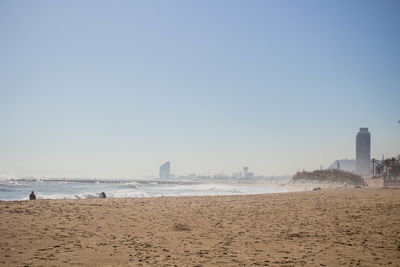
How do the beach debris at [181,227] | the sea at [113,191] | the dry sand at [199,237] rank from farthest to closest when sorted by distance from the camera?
the sea at [113,191], the beach debris at [181,227], the dry sand at [199,237]

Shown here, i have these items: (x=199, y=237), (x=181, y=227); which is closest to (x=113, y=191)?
(x=181, y=227)

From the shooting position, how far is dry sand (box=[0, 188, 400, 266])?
28.1 ft

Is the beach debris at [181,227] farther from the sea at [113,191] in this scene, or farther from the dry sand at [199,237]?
the sea at [113,191]

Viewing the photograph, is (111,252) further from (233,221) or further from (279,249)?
(233,221)

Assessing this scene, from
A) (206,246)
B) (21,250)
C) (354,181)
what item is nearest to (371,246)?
(206,246)

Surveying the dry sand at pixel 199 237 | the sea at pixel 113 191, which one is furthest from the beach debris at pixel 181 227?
the sea at pixel 113 191

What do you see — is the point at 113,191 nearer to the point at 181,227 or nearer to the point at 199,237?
the point at 181,227

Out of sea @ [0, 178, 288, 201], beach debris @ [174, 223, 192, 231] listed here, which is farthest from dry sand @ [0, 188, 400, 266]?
sea @ [0, 178, 288, 201]

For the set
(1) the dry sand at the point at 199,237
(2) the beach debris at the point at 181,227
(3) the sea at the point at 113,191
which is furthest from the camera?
(3) the sea at the point at 113,191

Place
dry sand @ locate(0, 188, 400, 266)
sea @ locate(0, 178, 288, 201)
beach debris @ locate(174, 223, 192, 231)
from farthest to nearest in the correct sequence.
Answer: sea @ locate(0, 178, 288, 201)
beach debris @ locate(174, 223, 192, 231)
dry sand @ locate(0, 188, 400, 266)

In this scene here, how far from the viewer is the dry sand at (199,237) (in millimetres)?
8555

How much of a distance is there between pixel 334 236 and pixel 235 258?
4724mm

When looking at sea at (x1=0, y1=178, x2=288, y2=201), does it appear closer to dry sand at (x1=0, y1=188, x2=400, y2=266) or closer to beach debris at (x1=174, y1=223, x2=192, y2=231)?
dry sand at (x1=0, y1=188, x2=400, y2=266)

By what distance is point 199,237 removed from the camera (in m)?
11.5
